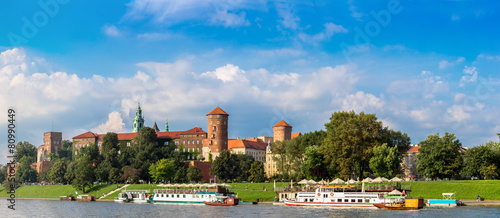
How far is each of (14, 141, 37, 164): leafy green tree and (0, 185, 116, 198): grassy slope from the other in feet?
121

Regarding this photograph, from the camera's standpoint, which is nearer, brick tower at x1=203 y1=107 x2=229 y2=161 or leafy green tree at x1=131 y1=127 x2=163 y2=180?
leafy green tree at x1=131 y1=127 x2=163 y2=180

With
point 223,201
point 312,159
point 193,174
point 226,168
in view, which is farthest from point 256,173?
point 223,201

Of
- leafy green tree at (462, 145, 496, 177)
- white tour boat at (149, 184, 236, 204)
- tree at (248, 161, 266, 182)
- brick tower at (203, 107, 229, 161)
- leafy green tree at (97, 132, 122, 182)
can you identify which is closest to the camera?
leafy green tree at (462, 145, 496, 177)

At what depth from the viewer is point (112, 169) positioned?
133 metres

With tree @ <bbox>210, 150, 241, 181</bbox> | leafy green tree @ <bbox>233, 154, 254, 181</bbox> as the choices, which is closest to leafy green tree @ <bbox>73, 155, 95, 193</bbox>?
tree @ <bbox>210, 150, 241, 181</bbox>

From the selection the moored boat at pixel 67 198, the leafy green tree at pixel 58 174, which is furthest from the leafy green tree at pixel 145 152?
the leafy green tree at pixel 58 174

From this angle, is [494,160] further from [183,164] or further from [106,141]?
[106,141]

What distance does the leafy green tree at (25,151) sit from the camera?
190m

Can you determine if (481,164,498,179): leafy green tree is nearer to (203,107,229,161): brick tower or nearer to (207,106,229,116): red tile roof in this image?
(203,107,229,161): brick tower

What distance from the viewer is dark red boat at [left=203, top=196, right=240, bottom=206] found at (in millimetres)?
83875

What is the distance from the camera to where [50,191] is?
456ft

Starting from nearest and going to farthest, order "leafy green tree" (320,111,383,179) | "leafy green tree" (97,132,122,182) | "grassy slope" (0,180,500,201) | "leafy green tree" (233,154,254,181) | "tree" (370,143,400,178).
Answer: "grassy slope" (0,180,500,201) → "tree" (370,143,400,178) → "leafy green tree" (320,111,383,179) → "leafy green tree" (233,154,254,181) → "leafy green tree" (97,132,122,182)

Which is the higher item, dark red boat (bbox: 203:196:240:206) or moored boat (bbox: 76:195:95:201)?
dark red boat (bbox: 203:196:240:206)

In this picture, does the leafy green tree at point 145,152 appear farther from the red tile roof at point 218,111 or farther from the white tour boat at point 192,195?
the white tour boat at point 192,195
